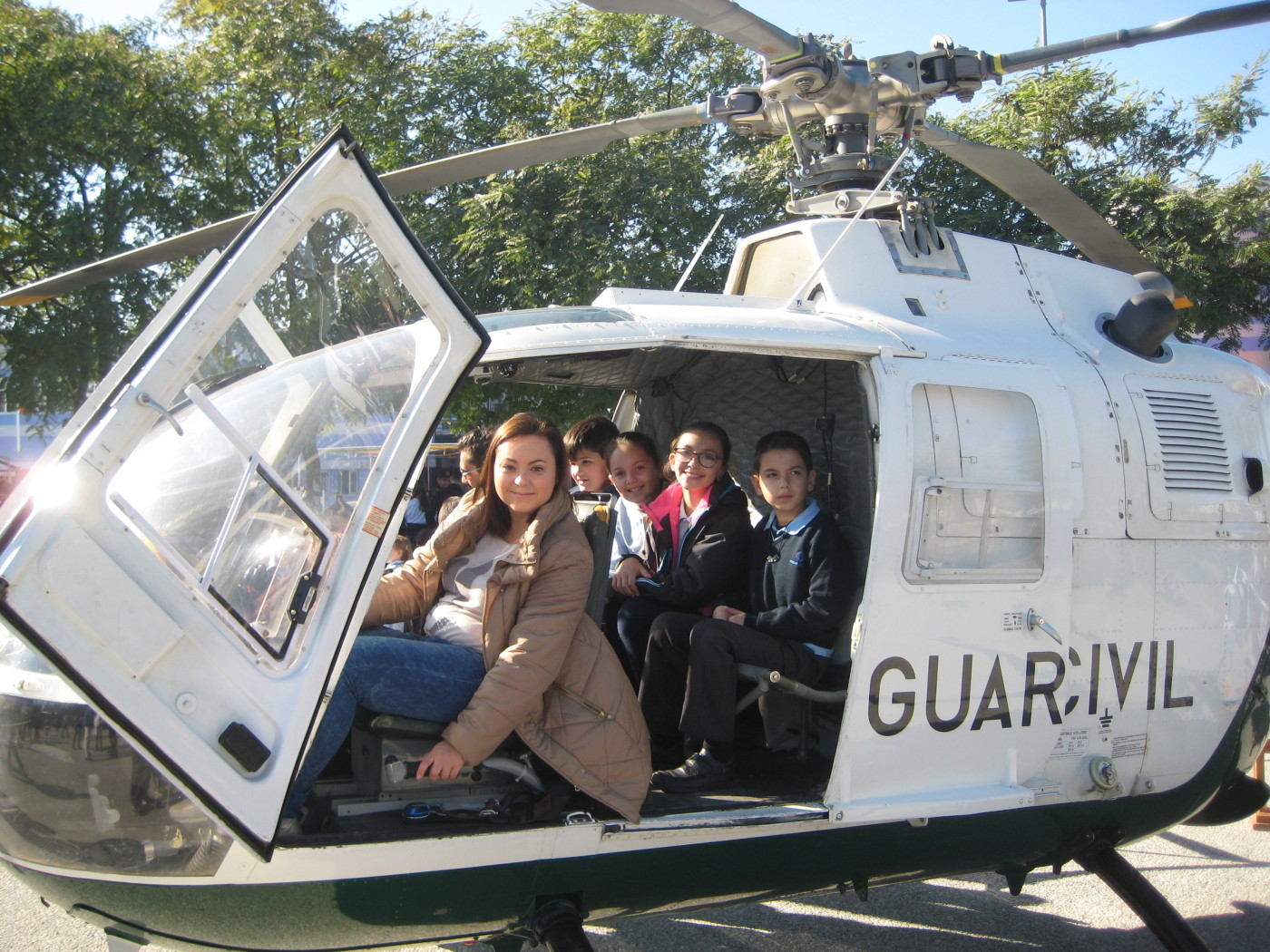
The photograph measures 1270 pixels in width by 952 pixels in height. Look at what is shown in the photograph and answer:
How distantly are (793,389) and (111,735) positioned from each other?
10.9 feet

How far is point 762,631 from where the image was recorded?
3551 mm

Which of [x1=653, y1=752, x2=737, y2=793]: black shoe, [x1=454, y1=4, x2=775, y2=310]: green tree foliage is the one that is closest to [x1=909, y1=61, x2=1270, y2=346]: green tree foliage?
[x1=454, y1=4, x2=775, y2=310]: green tree foliage

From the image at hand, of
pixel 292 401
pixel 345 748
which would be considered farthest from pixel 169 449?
pixel 345 748

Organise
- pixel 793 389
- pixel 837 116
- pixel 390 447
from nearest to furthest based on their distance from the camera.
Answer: pixel 390 447, pixel 837 116, pixel 793 389

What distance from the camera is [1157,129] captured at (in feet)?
39.2

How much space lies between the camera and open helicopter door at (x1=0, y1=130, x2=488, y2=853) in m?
2.07

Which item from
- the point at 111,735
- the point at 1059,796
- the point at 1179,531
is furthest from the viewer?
the point at 1179,531

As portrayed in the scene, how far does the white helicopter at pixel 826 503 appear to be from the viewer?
7.38ft

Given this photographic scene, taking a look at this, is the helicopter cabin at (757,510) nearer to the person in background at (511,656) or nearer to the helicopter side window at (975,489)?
the helicopter side window at (975,489)

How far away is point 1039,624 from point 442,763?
2.03m

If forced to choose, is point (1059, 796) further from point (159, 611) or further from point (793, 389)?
point (159, 611)

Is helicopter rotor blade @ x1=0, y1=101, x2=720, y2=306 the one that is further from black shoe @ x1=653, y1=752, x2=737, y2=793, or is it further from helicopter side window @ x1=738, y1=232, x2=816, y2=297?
black shoe @ x1=653, y1=752, x2=737, y2=793

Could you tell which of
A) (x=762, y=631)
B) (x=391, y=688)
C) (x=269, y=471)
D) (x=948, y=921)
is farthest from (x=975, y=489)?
(x=269, y=471)

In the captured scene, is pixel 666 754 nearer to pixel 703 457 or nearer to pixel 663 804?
pixel 663 804
